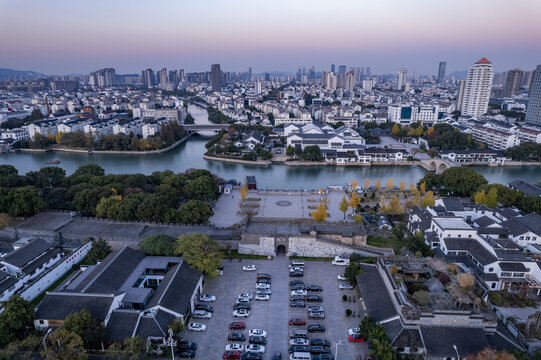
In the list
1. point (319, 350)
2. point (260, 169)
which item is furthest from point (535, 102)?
point (319, 350)

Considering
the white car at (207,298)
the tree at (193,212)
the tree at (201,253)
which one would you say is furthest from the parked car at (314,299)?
the tree at (193,212)

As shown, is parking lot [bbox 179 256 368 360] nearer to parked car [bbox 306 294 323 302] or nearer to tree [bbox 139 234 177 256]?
parked car [bbox 306 294 323 302]

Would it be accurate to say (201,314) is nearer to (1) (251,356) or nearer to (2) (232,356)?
(2) (232,356)

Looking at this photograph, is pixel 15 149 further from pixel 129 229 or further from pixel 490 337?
pixel 490 337

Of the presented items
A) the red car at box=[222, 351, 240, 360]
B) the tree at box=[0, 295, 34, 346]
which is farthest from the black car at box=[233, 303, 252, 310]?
the tree at box=[0, 295, 34, 346]

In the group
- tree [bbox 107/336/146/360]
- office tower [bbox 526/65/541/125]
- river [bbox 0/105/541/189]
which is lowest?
river [bbox 0/105/541/189]

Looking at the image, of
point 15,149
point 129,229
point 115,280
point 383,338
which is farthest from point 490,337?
point 15,149

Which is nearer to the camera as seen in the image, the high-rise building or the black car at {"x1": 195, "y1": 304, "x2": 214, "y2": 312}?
the black car at {"x1": 195, "y1": 304, "x2": 214, "y2": 312}
